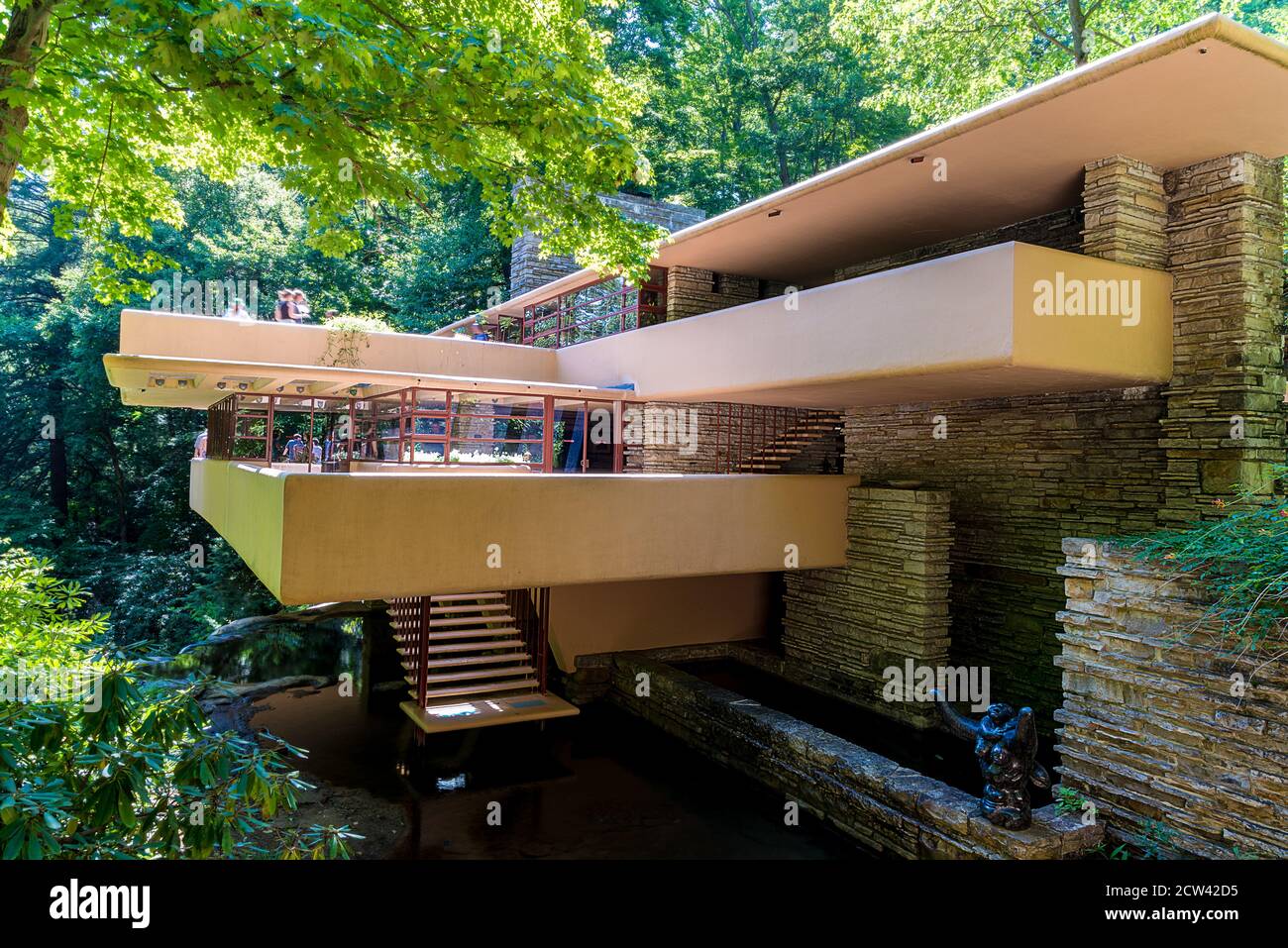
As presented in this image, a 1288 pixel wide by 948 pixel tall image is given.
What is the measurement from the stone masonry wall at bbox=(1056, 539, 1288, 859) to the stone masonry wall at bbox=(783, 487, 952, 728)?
304cm

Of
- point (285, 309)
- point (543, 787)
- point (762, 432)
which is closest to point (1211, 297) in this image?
point (762, 432)

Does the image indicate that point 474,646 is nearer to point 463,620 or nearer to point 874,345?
point 463,620

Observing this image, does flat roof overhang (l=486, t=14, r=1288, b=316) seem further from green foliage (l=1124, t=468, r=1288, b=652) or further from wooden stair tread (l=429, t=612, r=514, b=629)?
wooden stair tread (l=429, t=612, r=514, b=629)

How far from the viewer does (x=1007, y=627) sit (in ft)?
32.8

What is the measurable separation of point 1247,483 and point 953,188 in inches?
175

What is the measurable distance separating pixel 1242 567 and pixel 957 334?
9.90 feet

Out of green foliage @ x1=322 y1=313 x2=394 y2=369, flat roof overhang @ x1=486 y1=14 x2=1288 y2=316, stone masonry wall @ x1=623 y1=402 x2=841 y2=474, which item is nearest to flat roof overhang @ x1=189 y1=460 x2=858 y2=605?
stone masonry wall @ x1=623 y1=402 x2=841 y2=474

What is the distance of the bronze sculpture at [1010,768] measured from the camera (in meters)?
6.25

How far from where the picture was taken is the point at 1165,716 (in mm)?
6043

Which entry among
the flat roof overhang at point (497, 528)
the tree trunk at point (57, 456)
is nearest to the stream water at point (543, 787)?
the flat roof overhang at point (497, 528)

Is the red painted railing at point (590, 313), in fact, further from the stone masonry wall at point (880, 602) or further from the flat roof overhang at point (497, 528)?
the stone masonry wall at point (880, 602)

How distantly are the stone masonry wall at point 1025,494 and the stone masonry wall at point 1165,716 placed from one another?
2486 millimetres

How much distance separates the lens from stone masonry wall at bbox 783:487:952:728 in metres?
9.97

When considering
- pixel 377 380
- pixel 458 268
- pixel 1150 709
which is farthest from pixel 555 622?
pixel 458 268
